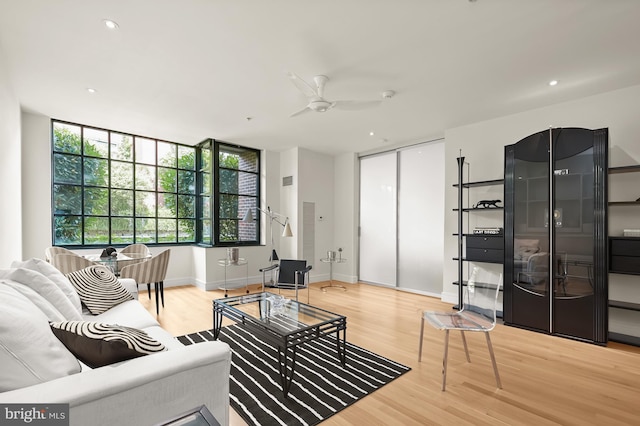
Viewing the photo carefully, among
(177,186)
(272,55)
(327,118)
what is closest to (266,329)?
(272,55)

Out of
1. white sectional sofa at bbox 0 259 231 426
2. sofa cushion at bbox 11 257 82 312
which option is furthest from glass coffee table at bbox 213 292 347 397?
sofa cushion at bbox 11 257 82 312

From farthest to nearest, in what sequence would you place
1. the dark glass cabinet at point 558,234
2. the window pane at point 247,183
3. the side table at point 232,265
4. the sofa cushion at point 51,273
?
the window pane at point 247,183
the side table at point 232,265
the dark glass cabinet at point 558,234
the sofa cushion at point 51,273

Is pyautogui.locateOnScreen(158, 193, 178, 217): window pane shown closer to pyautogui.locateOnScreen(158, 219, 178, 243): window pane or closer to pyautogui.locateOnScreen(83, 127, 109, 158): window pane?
pyautogui.locateOnScreen(158, 219, 178, 243): window pane

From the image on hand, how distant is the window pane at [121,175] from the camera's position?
5.52 meters

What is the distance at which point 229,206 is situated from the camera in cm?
629

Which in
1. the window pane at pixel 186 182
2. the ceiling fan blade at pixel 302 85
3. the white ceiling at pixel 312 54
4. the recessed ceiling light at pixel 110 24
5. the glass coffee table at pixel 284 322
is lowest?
the glass coffee table at pixel 284 322

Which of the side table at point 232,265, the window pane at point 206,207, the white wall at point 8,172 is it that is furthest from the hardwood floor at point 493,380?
the window pane at point 206,207

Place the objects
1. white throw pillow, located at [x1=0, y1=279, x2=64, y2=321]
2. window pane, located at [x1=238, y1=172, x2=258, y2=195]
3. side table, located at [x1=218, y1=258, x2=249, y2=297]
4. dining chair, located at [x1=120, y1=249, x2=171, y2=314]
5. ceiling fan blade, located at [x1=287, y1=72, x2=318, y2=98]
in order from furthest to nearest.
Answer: window pane, located at [x1=238, y1=172, x2=258, y2=195] < side table, located at [x1=218, y1=258, x2=249, y2=297] < dining chair, located at [x1=120, y1=249, x2=171, y2=314] < ceiling fan blade, located at [x1=287, y1=72, x2=318, y2=98] < white throw pillow, located at [x1=0, y1=279, x2=64, y2=321]

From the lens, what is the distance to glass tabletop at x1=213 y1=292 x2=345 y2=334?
8.67 feet

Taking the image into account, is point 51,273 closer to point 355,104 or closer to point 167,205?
point 355,104

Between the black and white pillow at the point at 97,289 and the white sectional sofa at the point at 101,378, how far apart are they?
3.63ft

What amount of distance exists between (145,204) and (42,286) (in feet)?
14.5

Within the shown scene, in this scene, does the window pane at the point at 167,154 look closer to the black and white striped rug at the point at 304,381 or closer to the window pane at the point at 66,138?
the window pane at the point at 66,138

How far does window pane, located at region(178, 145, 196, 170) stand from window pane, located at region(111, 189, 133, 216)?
1126 mm
